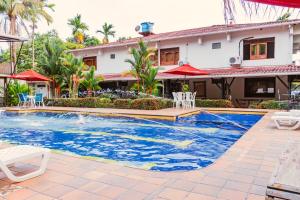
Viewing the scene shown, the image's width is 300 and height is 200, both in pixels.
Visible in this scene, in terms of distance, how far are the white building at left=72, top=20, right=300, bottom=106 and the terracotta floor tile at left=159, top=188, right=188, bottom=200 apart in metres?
13.1

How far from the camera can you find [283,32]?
16.2 m

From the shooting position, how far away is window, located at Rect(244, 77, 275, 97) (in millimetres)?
17609

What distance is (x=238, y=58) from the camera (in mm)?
17328

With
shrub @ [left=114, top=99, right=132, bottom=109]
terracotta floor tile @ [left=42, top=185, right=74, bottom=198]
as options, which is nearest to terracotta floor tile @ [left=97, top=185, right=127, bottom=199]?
terracotta floor tile @ [left=42, top=185, right=74, bottom=198]

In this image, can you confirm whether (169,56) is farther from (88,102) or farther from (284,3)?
(284,3)

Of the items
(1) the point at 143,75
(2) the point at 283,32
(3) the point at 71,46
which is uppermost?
(3) the point at 71,46

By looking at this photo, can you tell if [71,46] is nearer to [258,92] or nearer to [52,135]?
[258,92]

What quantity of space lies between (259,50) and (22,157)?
667 inches

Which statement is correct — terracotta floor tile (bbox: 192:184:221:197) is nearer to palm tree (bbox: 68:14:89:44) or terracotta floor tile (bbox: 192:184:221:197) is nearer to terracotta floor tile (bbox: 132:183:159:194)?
terracotta floor tile (bbox: 132:183:159:194)

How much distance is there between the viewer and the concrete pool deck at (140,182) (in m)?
3.22

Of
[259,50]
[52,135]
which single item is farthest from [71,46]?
[52,135]

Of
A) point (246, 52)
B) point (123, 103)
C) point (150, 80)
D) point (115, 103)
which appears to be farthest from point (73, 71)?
point (246, 52)

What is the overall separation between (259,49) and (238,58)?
1.51 meters

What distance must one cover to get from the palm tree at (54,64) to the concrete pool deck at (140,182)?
1759cm
